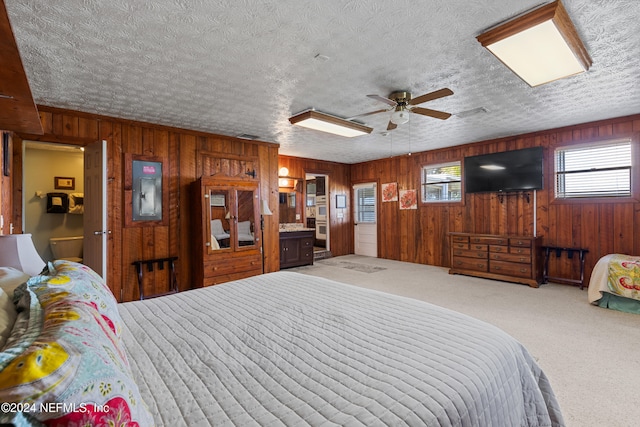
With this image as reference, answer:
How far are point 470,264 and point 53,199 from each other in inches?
306

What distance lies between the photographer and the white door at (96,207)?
3.44 m

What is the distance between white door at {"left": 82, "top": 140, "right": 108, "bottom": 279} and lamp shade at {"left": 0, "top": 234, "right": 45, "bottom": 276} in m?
1.77

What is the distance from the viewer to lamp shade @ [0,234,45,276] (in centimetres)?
166

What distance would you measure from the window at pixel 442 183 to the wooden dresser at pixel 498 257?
1038mm

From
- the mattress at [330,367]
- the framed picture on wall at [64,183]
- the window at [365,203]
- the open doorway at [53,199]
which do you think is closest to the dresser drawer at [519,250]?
the window at [365,203]

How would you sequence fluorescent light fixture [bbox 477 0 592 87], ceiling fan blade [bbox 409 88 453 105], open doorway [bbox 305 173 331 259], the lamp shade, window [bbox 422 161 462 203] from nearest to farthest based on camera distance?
1. the lamp shade
2. fluorescent light fixture [bbox 477 0 592 87]
3. ceiling fan blade [bbox 409 88 453 105]
4. window [bbox 422 161 462 203]
5. open doorway [bbox 305 173 331 259]

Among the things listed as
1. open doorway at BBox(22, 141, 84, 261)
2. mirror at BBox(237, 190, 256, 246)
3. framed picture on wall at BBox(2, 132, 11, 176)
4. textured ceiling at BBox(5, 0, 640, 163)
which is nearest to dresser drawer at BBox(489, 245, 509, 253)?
textured ceiling at BBox(5, 0, 640, 163)

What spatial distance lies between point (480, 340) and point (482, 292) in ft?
11.6

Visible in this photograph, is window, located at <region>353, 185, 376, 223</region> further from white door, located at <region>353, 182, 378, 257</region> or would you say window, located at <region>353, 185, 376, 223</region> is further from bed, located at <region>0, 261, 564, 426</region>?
bed, located at <region>0, 261, 564, 426</region>

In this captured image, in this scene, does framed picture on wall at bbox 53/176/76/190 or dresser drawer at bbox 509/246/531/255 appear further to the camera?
framed picture on wall at bbox 53/176/76/190

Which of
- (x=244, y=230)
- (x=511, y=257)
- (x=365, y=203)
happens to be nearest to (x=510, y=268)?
(x=511, y=257)

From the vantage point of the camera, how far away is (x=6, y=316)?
2.83 feet

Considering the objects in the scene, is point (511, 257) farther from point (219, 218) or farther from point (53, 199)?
point (53, 199)

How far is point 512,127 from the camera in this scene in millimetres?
4633
